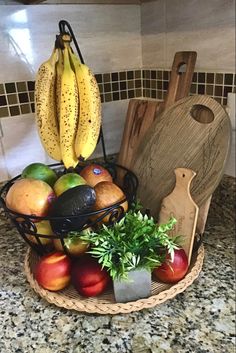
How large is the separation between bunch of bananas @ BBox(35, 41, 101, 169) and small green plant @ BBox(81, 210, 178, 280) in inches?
7.7

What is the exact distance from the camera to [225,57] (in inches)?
31.4

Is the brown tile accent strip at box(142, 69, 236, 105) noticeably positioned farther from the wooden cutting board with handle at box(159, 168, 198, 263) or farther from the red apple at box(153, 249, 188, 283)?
the red apple at box(153, 249, 188, 283)

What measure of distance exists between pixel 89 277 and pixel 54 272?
0.21ft

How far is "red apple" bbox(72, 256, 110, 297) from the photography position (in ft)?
1.98

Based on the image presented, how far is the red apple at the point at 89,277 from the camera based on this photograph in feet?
1.98

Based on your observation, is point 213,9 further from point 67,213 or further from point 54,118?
point 67,213

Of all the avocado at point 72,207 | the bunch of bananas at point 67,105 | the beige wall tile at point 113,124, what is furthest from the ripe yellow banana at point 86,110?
the beige wall tile at point 113,124

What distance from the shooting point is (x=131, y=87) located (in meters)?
1.01

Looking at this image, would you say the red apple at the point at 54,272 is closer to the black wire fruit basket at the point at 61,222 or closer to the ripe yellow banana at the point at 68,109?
the black wire fruit basket at the point at 61,222

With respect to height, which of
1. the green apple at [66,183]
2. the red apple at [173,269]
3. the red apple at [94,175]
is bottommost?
the red apple at [173,269]

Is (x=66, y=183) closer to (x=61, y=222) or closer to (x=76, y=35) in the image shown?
(x=61, y=222)

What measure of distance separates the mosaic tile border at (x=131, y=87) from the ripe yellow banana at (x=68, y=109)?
0.63 feet

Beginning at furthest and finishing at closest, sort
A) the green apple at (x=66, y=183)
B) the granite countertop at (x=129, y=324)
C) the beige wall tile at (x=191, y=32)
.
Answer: the beige wall tile at (x=191, y=32) < the green apple at (x=66, y=183) < the granite countertop at (x=129, y=324)

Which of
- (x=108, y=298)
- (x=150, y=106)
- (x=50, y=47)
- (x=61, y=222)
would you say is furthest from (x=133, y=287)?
(x=50, y=47)
